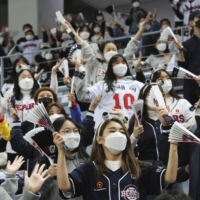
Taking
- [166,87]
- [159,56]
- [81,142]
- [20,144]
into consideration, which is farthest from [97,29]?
[81,142]

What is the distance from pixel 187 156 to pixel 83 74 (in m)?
1.91

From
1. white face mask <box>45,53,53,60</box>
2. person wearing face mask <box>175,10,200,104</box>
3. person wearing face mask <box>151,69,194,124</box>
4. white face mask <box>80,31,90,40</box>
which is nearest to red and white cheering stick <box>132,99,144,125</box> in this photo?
person wearing face mask <box>151,69,194,124</box>

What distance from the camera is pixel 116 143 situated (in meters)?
3.85

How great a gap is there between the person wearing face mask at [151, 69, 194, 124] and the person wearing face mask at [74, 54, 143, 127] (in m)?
0.29

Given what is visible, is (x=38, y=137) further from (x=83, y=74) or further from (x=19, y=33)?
(x=19, y=33)

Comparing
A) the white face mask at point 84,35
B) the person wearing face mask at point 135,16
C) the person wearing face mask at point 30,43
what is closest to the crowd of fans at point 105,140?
the white face mask at point 84,35

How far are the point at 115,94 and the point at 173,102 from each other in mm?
622

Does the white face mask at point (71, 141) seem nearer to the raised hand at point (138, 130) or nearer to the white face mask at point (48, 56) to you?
the raised hand at point (138, 130)

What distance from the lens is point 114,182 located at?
12.2 feet

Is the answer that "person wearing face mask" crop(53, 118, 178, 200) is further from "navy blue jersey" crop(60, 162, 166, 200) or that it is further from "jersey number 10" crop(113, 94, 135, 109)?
"jersey number 10" crop(113, 94, 135, 109)

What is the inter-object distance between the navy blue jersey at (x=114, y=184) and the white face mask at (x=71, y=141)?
16.6 inches

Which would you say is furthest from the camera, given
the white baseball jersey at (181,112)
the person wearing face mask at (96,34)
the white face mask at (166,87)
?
the person wearing face mask at (96,34)

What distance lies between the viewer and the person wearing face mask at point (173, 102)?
5.18 metres

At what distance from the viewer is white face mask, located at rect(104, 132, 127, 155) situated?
385 cm
